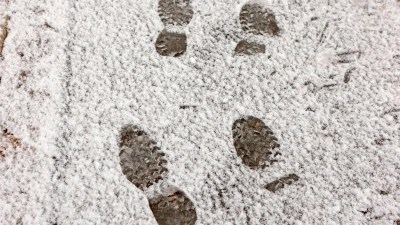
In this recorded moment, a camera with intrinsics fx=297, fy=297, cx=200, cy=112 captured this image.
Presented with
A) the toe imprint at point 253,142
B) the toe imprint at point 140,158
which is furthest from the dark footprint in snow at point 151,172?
the toe imprint at point 253,142

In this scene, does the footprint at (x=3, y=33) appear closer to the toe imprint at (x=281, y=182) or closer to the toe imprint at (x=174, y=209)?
the toe imprint at (x=174, y=209)

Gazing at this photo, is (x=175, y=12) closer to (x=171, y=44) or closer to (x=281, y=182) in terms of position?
(x=171, y=44)

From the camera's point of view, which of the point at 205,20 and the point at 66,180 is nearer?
the point at 66,180

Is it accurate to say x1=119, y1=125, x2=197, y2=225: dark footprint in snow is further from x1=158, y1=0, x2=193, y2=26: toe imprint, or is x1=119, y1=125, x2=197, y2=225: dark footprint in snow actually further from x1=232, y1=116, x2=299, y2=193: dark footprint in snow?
x1=158, y1=0, x2=193, y2=26: toe imprint

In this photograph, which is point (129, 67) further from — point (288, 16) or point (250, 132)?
point (288, 16)

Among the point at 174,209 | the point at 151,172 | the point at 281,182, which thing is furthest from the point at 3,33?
the point at 281,182

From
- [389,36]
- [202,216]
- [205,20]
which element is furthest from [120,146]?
[389,36]
